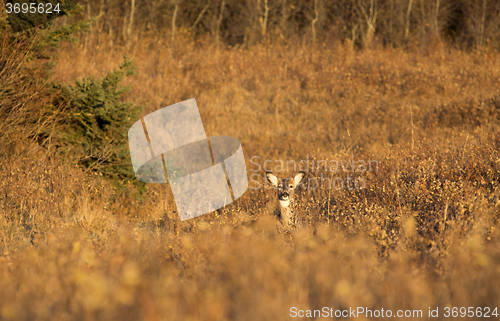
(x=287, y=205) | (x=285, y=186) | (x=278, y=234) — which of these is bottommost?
(x=287, y=205)

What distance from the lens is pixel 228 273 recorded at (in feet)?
10.6

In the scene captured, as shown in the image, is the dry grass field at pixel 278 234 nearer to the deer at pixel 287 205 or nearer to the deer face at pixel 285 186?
the deer at pixel 287 205

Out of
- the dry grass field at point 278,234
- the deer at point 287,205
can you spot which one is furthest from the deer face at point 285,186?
the dry grass field at point 278,234

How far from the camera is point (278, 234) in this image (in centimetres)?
478

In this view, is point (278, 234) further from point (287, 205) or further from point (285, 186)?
point (285, 186)

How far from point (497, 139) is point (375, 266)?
16.1 ft

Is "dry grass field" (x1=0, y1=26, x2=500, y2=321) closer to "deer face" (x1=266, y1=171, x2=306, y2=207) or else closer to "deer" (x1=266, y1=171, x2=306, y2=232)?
"deer" (x1=266, y1=171, x2=306, y2=232)

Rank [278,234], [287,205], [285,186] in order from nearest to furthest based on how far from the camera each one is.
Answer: [278,234], [287,205], [285,186]

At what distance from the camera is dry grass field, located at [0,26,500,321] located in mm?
2826

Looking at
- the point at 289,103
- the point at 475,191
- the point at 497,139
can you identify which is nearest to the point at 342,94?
the point at 289,103

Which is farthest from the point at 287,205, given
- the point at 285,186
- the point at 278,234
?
the point at 278,234

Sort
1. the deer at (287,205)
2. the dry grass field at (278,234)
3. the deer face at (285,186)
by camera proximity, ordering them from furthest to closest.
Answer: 1. the deer face at (285,186)
2. the deer at (287,205)
3. the dry grass field at (278,234)

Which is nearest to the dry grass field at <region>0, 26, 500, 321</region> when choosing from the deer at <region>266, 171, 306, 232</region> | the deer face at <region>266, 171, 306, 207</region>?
the deer at <region>266, 171, 306, 232</region>

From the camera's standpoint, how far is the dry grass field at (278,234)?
2.83 m
